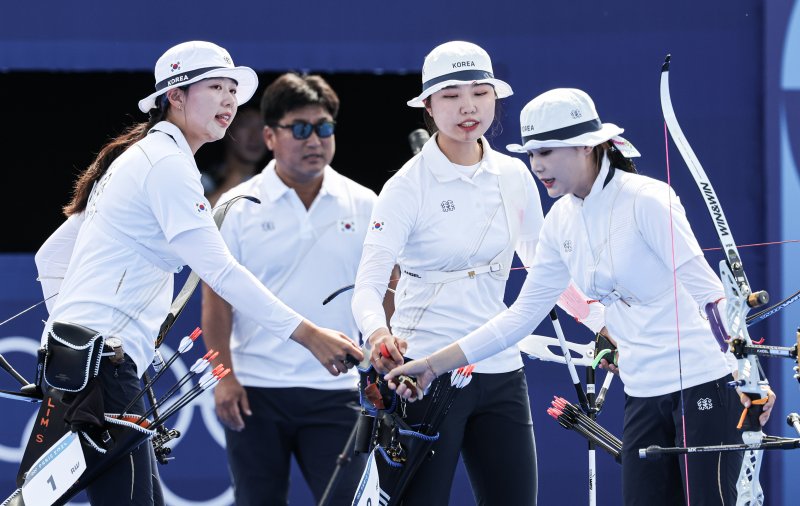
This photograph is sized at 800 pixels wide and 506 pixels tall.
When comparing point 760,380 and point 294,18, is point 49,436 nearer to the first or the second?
point 760,380

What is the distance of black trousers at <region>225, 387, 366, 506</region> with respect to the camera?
4.53m

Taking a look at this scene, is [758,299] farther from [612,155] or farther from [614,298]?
[612,155]

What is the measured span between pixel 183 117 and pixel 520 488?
1600mm

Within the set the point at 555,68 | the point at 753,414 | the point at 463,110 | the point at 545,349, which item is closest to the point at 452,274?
the point at 463,110

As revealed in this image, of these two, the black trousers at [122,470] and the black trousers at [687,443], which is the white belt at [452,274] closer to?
the black trousers at [687,443]

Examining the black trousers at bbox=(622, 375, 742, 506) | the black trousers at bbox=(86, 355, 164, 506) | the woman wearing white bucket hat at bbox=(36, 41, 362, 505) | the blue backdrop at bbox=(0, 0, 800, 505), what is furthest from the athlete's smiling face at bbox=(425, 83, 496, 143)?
the blue backdrop at bbox=(0, 0, 800, 505)

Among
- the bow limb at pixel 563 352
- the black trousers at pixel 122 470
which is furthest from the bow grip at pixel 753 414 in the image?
the black trousers at pixel 122 470

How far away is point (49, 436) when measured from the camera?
3320mm

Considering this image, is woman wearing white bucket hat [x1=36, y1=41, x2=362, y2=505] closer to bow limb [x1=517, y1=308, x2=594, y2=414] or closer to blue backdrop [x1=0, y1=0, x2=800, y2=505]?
bow limb [x1=517, y1=308, x2=594, y2=414]

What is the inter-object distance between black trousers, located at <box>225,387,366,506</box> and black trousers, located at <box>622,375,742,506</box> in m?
1.34

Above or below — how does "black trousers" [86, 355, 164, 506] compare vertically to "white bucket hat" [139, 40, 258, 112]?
below

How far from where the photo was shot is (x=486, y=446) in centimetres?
390

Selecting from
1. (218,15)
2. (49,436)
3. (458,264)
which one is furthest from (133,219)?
(218,15)

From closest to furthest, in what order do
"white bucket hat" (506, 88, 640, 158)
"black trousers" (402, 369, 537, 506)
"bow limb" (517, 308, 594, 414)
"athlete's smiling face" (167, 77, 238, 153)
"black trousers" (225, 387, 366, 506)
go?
"white bucket hat" (506, 88, 640, 158), "athlete's smiling face" (167, 77, 238, 153), "black trousers" (402, 369, 537, 506), "bow limb" (517, 308, 594, 414), "black trousers" (225, 387, 366, 506)
